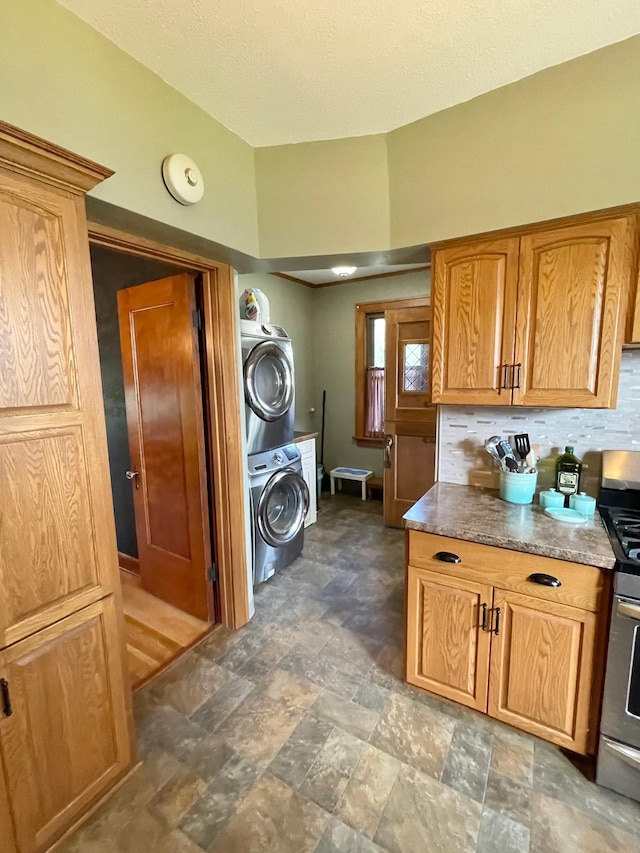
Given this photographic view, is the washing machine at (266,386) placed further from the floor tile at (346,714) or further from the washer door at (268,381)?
the floor tile at (346,714)

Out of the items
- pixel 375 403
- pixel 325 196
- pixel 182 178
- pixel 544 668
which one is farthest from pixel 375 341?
pixel 544 668

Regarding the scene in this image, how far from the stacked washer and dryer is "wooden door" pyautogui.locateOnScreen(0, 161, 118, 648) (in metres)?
1.30

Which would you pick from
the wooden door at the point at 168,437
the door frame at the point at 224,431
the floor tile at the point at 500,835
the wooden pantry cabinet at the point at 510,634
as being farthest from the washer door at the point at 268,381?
the floor tile at the point at 500,835

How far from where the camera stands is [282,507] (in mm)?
3006

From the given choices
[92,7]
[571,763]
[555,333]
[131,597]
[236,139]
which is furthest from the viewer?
[131,597]

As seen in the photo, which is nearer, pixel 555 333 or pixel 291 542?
pixel 555 333

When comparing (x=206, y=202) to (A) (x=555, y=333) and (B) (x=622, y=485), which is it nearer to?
(A) (x=555, y=333)

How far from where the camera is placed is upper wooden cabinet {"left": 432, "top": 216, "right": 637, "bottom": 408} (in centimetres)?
154

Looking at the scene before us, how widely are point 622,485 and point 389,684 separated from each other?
4.76 feet

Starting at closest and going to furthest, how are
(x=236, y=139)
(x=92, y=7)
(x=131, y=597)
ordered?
(x=92, y=7) → (x=236, y=139) → (x=131, y=597)

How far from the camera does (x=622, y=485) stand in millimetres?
1695

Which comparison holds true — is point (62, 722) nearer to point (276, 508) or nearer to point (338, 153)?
point (276, 508)

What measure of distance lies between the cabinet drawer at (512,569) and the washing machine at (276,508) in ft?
4.08

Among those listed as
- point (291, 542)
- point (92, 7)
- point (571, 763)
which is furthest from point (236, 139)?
point (571, 763)
